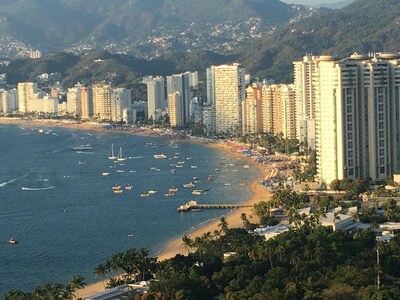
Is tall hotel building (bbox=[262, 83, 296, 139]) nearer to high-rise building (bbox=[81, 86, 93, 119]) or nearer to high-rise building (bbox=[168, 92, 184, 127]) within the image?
high-rise building (bbox=[168, 92, 184, 127])

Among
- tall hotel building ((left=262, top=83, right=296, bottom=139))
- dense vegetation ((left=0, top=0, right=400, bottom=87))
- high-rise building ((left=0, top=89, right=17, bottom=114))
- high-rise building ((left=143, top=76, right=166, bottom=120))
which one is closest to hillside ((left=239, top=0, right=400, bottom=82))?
dense vegetation ((left=0, top=0, right=400, bottom=87))

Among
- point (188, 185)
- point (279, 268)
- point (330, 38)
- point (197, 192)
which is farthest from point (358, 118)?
point (330, 38)

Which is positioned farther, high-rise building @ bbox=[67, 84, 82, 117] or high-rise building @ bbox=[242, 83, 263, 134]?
high-rise building @ bbox=[67, 84, 82, 117]

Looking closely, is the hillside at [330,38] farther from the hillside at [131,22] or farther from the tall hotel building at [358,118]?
the tall hotel building at [358,118]

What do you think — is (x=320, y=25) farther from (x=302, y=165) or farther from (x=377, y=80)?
(x=377, y=80)

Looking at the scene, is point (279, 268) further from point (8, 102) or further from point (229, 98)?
point (8, 102)

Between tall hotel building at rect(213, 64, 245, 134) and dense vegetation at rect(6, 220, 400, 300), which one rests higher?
tall hotel building at rect(213, 64, 245, 134)

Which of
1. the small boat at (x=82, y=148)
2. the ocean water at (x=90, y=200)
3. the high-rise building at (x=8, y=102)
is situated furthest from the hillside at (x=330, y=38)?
the ocean water at (x=90, y=200)
